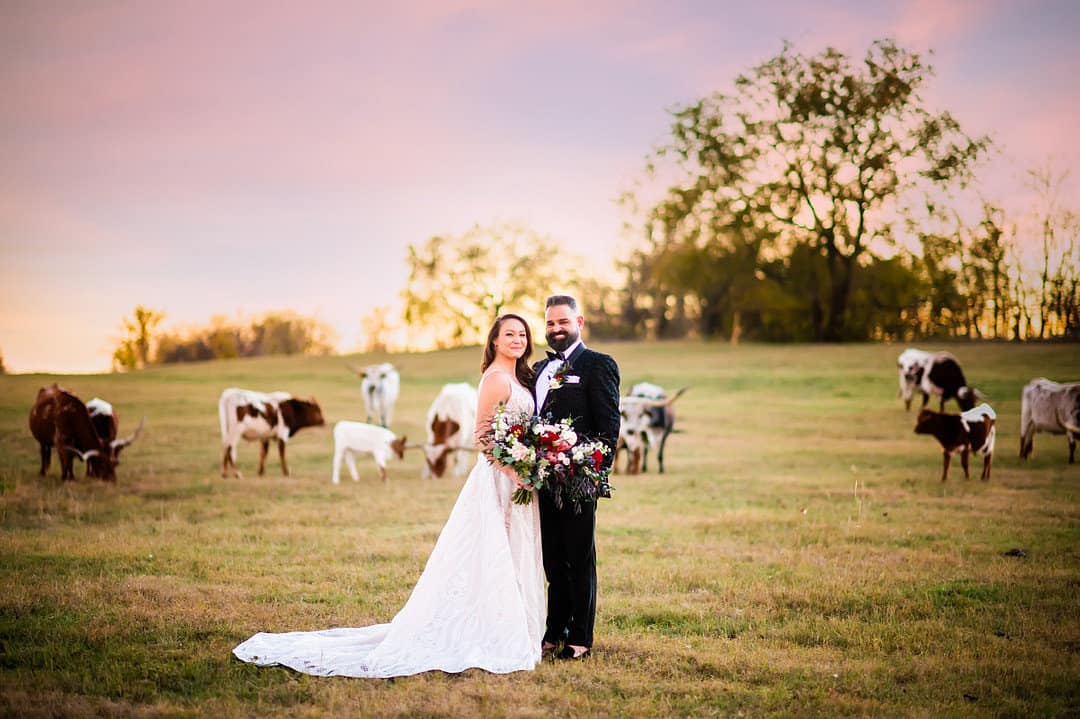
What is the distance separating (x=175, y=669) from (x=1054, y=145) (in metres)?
39.5

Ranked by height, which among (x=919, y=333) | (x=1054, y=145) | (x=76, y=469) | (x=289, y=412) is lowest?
(x=76, y=469)

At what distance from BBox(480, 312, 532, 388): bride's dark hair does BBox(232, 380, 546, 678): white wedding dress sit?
171 millimetres

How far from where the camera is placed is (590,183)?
4784 cm

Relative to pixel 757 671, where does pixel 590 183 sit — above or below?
above

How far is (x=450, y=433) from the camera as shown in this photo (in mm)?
16391

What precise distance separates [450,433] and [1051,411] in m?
12.2

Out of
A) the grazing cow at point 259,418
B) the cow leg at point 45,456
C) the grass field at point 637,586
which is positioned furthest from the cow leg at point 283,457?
the cow leg at point 45,456

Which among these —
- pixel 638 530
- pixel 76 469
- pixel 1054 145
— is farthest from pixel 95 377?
pixel 1054 145

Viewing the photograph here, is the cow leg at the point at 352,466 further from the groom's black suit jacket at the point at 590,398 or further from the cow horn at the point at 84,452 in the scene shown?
the groom's black suit jacket at the point at 590,398

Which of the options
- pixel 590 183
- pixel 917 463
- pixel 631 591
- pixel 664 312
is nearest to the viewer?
pixel 631 591

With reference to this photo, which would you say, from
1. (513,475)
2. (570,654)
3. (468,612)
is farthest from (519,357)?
(570,654)

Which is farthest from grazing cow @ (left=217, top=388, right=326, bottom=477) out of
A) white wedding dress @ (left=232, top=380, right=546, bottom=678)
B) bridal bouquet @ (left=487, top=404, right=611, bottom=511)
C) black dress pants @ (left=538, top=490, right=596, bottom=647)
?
bridal bouquet @ (left=487, top=404, right=611, bottom=511)

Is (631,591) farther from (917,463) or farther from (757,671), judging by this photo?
(917,463)

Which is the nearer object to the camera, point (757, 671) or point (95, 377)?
point (757, 671)
